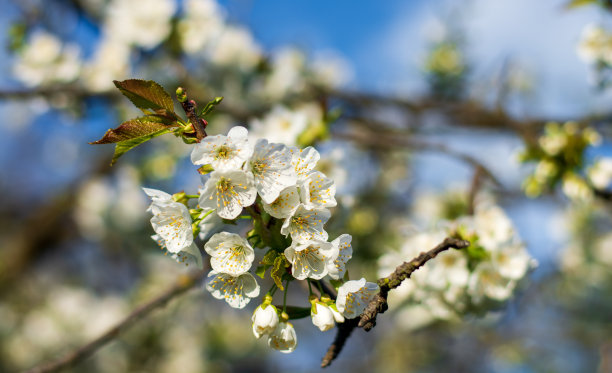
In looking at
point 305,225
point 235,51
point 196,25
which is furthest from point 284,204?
point 235,51

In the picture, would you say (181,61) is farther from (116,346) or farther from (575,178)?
(116,346)

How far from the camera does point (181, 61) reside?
376 centimetres

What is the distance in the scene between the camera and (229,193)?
111cm

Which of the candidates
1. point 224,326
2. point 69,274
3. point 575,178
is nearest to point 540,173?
point 575,178

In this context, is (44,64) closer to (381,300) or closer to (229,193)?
(229,193)

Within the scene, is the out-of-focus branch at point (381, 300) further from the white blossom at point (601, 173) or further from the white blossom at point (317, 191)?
the white blossom at point (601, 173)

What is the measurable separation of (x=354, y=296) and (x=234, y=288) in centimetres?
33

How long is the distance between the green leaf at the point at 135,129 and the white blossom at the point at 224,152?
0.13 metres

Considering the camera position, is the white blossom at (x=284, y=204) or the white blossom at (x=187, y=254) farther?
the white blossom at (x=187, y=254)

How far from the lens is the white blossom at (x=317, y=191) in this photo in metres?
1.13

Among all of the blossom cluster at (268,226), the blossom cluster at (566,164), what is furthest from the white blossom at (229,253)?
the blossom cluster at (566,164)

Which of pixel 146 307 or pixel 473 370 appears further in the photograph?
pixel 473 370

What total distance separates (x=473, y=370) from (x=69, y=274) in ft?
23.6

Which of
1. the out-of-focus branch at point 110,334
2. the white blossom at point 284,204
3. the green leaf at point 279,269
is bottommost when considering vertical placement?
the out-of-focus branch at point 110,334
